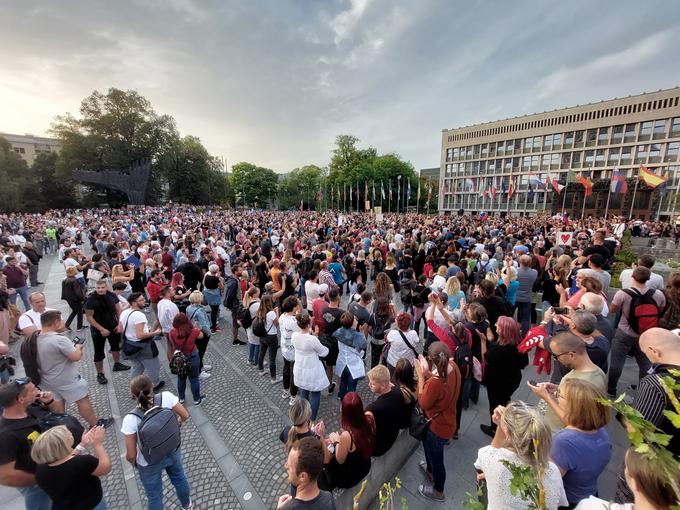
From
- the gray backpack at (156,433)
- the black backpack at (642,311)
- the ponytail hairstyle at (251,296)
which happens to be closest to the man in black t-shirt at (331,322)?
the ponytail hairstyle at (251,296)

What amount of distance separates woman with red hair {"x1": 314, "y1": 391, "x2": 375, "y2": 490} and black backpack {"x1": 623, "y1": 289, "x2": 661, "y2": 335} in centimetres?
416

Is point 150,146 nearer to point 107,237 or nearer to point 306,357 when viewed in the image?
point 107,237

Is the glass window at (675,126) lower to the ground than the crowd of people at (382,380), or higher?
higher

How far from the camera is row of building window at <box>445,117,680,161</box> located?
38969 millimetres

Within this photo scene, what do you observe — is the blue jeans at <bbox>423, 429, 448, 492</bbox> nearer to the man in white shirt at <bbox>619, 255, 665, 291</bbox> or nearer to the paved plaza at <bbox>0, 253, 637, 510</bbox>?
the paved plaza at <bbox>0, 253, 637, 510</bbox>

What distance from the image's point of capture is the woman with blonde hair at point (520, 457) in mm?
1618

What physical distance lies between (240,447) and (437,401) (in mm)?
2741

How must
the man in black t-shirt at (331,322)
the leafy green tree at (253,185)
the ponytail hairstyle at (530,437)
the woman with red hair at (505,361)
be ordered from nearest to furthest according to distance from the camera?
the ponytail hairstyle at (530,437)
the woman with red hair at (505,361)
the man in black t-shirt at (331,322)
the leafy green tree at (253,185)

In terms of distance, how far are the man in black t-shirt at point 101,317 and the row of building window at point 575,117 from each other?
2414 inches

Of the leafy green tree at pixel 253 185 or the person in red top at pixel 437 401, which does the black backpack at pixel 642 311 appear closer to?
the person in red top at pixel 437 401

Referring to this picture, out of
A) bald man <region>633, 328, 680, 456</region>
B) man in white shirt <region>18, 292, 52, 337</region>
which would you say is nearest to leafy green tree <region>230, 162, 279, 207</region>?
man in white shirt <region>18, 292, 52, 337</region>

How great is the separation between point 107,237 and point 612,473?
56.8ft

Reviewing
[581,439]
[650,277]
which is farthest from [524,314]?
[581,439]

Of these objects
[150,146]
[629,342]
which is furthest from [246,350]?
[150,146]
